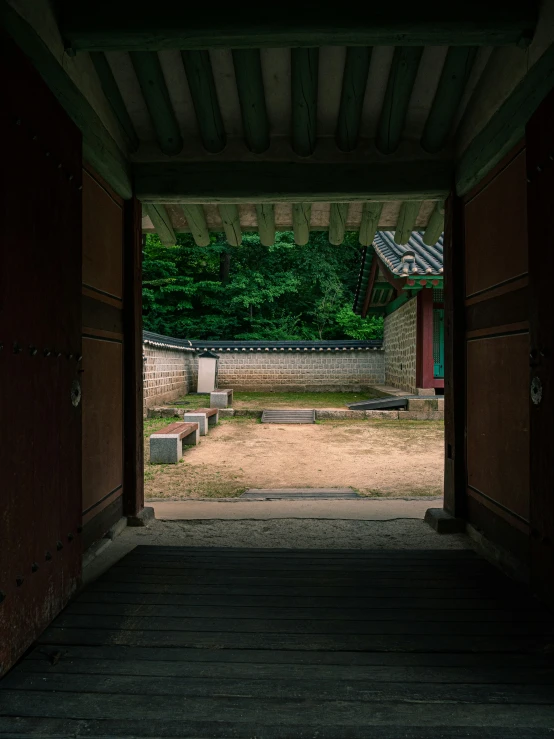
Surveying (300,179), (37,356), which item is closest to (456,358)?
(300,179)

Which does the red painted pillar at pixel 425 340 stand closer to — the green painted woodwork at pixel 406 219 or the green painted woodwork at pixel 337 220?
the green painted woodwork at pixel 406 219

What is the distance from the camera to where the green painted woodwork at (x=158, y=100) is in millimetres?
2881

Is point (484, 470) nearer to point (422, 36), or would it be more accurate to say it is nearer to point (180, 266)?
point (422, 36)

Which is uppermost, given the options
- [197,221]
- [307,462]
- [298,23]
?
[298,23]

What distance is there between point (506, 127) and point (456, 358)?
1553mm

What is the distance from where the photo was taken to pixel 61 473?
87.6 inches

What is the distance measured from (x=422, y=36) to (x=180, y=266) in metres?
22.8

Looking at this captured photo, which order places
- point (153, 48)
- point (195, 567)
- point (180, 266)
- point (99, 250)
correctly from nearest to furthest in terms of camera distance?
point (153, 48) < point (195, 567) < point (99, 250) < point (180, 266)

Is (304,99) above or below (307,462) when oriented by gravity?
above

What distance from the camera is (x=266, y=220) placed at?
4332 mm

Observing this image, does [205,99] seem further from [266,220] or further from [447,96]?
[447,96]

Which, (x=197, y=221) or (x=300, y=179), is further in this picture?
(x=197, y=221)

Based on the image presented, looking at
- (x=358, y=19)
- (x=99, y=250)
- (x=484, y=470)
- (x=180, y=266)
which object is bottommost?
(x=484, y=470)

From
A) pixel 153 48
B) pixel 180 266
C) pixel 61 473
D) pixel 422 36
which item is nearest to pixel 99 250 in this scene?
pixel 153 48
